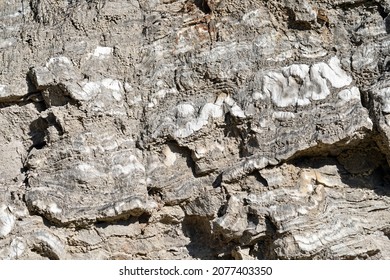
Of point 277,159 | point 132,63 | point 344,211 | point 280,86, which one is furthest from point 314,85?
point 132,63

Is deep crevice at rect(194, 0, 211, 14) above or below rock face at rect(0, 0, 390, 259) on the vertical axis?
above

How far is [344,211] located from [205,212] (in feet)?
1.76

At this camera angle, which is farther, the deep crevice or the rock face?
the deep crevice

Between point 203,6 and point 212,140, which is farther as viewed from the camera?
point 203,6

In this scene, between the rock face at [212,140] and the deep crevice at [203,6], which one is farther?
the deep crevice at [203,6]

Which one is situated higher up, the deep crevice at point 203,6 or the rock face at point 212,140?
the deep crevice at point 203,6

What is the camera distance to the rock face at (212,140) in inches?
106

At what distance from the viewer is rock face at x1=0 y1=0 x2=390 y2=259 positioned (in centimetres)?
269

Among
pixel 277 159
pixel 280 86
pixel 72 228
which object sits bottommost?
pixel 72 228

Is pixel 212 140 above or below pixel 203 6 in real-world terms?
below

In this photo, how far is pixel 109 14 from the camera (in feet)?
9.78

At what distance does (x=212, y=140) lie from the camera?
9.17ft

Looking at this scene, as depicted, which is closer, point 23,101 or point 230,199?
point 230,199

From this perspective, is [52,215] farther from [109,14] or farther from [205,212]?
[109,14]
